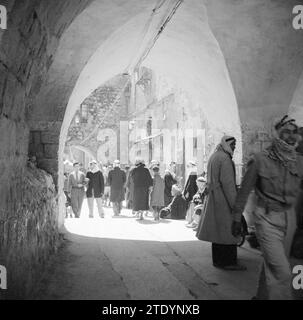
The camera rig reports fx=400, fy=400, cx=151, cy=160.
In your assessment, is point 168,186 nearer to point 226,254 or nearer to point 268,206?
point 226,254

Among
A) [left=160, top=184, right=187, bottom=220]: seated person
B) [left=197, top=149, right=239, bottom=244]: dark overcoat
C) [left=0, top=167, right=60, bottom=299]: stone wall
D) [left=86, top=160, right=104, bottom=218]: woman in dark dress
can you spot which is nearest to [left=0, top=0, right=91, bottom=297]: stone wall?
[left=0, top=167, right=60, bottom=299]: stone wall

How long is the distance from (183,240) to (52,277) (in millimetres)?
2859

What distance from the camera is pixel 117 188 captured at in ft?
34.7

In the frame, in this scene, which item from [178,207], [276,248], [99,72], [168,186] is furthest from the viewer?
[168,186]

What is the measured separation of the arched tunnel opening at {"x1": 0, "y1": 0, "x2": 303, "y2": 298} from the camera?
2888 millimetres

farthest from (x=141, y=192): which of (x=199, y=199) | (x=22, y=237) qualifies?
(x=22, y=237)

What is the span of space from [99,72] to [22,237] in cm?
492

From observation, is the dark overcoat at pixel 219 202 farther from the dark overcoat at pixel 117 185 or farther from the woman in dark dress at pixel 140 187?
the dark overcoat at pixel 117 185

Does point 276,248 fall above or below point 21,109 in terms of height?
below

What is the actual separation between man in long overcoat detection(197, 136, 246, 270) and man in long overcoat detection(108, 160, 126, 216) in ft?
19.5

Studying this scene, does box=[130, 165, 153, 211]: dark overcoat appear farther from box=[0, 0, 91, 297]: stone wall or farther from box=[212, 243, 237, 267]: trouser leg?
box=[0, 0, 91, 297]: stone wall

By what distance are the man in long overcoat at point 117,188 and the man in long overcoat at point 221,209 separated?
235 inches

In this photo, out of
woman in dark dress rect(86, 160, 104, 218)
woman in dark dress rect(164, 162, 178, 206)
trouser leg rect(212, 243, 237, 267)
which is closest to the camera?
trouser leg rect(212, 243, 237, 267)
